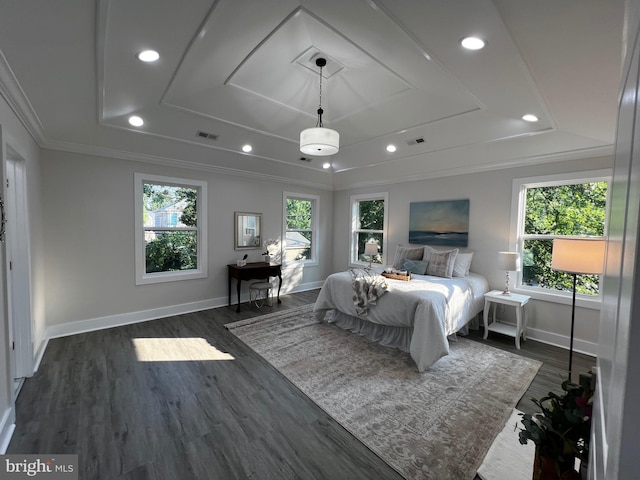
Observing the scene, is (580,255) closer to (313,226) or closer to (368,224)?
(368,224)

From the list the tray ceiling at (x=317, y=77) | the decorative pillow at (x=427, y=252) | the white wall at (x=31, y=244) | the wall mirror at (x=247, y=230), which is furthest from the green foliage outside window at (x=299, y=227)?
the white wall at (x=31, y=244)

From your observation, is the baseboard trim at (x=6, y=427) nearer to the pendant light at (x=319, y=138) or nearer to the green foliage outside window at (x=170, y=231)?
the green foliage outside window at (x=170, y=231)

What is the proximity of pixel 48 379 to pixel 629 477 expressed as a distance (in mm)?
3857

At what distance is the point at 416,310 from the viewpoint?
3180mm

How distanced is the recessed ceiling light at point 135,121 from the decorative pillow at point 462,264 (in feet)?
15.2

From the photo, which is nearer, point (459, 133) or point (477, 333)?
point (459, 133)

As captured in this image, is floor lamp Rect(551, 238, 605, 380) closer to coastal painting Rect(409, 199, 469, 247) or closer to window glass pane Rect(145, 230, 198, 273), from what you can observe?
coastal painting Rect(409, 199, 469, 247)

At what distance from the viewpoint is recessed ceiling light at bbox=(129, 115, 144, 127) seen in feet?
11.2

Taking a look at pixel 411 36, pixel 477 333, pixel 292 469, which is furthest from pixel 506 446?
pixel 411 36

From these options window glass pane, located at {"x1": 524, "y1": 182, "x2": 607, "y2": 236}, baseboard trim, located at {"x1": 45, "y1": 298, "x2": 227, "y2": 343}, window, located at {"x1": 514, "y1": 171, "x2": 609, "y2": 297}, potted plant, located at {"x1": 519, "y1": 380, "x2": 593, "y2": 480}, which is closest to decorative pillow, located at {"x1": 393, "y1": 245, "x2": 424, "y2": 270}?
window, located at {"x1": 514, "y1": 171, "x2": 609, "y2": 297}

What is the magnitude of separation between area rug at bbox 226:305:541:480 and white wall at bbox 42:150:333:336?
1375mm

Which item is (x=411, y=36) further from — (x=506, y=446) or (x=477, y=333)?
(x=477, y=333)

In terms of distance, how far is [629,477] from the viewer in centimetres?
44

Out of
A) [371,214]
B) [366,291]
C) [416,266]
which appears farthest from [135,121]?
[371,214]
